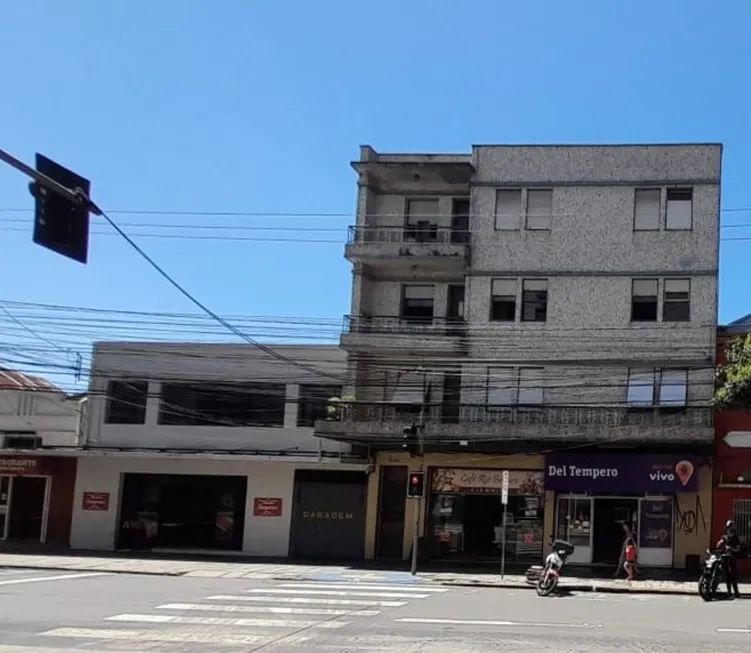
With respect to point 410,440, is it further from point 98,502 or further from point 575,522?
point 98,502

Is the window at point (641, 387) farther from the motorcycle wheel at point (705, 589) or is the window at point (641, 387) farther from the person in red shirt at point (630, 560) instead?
the motorcycle wheel at point (705, 589)

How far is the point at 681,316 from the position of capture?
3031 centimetres

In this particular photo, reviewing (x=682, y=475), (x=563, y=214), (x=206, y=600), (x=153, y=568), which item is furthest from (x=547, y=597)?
(x=563, y=214)

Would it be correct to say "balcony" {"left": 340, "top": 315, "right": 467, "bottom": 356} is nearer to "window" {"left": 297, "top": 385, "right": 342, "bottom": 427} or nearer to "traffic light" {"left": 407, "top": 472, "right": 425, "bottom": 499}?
"window" {"left": 297, "top": 385, "right": 342, "bottom": 427}

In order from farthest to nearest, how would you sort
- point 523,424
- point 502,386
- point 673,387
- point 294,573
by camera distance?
1. point 502,386
2. point 673,387
3. point 523,424
4. point 294,573

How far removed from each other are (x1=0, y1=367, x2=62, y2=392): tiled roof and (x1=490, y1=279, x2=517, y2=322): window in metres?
15.5

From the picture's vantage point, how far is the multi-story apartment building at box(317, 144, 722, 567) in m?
29.3

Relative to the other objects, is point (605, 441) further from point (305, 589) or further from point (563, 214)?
point (305, 589)

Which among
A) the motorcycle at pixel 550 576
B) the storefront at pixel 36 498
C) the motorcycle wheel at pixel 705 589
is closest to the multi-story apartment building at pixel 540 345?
the motorcycle at pixel 550 576

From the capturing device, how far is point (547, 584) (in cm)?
2136

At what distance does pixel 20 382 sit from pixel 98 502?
6040 mm

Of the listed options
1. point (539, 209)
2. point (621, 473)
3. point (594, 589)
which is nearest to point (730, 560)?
point (594, 589)

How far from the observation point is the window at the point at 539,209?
31758mm

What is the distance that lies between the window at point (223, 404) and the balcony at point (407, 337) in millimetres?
3060
